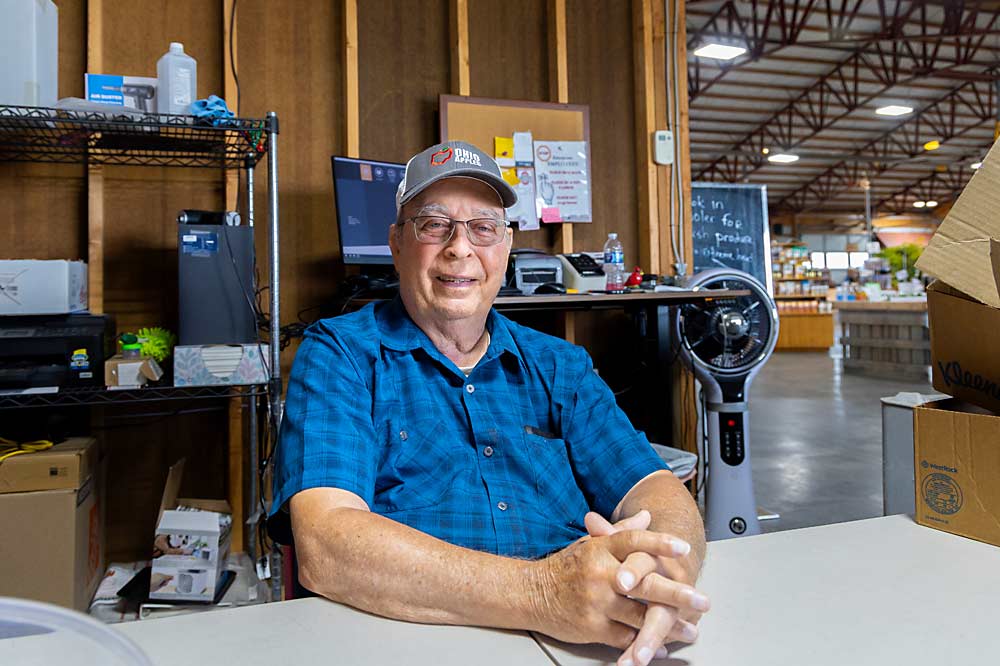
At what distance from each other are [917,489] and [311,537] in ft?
2.89

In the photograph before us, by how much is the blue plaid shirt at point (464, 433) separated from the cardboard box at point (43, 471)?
4.61 ft

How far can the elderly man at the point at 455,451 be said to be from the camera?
763 mm

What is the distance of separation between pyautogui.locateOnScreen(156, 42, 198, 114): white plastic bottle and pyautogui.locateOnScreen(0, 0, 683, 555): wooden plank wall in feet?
1.37

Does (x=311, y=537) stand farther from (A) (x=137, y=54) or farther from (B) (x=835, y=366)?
(B) (x=835, y=366)

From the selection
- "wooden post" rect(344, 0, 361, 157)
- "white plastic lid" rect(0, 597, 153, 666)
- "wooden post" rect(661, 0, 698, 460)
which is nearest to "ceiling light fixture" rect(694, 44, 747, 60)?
"wooden post" rect(661, 0, 698, 460)

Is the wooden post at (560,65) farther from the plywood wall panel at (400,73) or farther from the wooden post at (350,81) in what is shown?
the wooden post at (350,81)

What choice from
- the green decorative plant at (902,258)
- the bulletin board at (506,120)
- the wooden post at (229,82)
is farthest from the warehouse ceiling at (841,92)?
the wooden post at (229,82)

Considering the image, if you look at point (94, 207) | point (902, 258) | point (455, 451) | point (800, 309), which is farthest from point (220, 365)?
point (800, 309)

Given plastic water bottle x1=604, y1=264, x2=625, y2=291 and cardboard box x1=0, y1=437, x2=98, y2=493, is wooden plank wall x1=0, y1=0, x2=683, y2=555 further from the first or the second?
cardboard box x1=0, y1=437, x2=98, y2=493

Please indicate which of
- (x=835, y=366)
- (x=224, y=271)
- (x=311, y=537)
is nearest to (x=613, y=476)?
(x=311, y=537)

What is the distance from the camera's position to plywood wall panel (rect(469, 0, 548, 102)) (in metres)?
3.18

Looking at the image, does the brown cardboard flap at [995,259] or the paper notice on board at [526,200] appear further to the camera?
the paper notice on board at [526,200]

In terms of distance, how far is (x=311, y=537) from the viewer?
899 mm

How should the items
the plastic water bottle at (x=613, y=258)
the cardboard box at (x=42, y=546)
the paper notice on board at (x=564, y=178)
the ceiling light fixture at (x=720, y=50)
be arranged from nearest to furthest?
the cardboard box at (x=42, y=546) → the plastic water bottle at (x=613, y=258) → the paper notice on board at (x=564, y=178) → the ceiling light fixture at (x=720, y=50)
